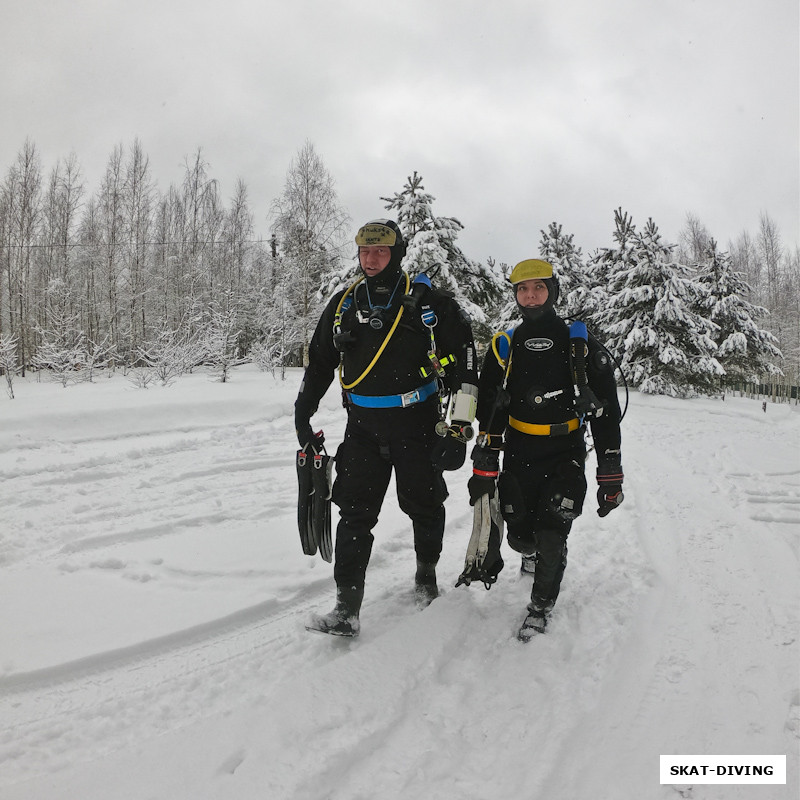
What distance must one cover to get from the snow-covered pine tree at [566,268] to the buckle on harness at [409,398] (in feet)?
64.5

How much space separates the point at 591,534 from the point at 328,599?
2399mm

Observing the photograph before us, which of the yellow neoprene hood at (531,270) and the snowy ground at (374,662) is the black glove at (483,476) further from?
the yellow neoprene hood at (531,270)

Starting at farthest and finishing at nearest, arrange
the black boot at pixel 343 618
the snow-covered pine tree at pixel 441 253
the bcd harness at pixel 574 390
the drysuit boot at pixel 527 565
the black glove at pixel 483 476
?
the snow-covered pine tree at pixel 441 253
the drysuit boot at pixel 527 565
the black glove at pixel 483 476
the bcd harness at pixel 574 390
the black boot at pixel 343 618

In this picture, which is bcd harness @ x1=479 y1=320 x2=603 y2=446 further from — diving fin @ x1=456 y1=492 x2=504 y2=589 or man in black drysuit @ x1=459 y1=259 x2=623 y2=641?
diving fin @ x1=456 y1=492 x2=504 y2=589

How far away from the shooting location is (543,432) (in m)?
3.14

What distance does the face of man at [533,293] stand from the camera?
3.16m

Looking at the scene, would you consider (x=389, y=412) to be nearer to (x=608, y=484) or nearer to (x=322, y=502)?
(x=322, y=502)

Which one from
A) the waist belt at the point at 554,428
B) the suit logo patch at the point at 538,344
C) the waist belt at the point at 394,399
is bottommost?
the waist belt at the point at 554,428

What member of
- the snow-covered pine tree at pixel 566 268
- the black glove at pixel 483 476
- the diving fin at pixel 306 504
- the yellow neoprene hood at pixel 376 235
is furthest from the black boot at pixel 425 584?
the snow-covered pine tree at pixel 566 268

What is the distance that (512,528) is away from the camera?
3.33 metres

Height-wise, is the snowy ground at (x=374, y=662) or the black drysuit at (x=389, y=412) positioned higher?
the black drysuit at (x=389, y=412)

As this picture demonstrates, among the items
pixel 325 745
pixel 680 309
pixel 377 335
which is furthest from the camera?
pixel 680 309

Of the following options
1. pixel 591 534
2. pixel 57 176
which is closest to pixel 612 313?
pixel 591 534

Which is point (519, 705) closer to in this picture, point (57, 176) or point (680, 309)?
point (680, 309)
